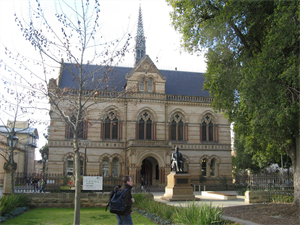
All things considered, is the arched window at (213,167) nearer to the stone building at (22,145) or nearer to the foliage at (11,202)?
the stone building at (22,145)

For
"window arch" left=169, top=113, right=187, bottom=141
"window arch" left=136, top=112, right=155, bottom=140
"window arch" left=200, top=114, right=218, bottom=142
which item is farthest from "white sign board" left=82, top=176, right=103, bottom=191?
"window arch" left=200, top=114, right=218, bottom=142

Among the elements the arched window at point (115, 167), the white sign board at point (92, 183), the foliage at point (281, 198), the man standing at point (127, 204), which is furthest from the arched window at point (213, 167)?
the man standing at point (127, 204)

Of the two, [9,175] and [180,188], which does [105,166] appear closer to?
[180,188]

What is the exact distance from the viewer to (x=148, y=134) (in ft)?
115

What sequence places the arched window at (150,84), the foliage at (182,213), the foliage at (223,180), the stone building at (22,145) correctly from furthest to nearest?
the arched window at (150,84) < the foliage at (223,180) < the stone building at (22,145) < the foliage at (182,213)

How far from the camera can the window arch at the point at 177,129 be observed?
35.9 m

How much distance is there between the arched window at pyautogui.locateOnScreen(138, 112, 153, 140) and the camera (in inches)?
1371

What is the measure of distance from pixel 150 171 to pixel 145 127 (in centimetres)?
558

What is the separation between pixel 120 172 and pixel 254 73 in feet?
74.8

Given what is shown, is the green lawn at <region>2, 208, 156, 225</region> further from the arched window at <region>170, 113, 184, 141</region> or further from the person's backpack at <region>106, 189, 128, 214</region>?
the arched window at <region>170, 113, 184, 141</region>

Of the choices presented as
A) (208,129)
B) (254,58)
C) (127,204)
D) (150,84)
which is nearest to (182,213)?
(127,204)

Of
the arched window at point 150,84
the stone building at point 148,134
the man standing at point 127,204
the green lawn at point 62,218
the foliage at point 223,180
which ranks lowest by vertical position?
the foliage at point 223,180

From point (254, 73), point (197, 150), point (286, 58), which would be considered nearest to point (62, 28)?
point (254, 73)

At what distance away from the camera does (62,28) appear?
36.3 feet
